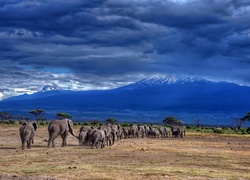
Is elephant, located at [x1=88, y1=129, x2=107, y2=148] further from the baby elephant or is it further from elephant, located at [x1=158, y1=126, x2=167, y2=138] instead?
elephant, located at [x1=158, y1=126, x2=167, y2=138]

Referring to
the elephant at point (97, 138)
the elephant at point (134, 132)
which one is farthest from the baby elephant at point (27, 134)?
the elephant at point (134, 132)

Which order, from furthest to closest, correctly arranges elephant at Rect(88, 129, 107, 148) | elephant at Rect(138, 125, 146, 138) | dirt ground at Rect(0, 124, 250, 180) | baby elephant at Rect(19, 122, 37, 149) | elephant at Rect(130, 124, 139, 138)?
elephant at Rect(138, 125, 146, 138)
elephant at Rect(130, 124, 139, 138)
elephant at Rect(88, 129, 107, 148)
baby elephant at Rect(19, 122, 37, 149)
dirt ground at Rect(0, 124, 250, 180)

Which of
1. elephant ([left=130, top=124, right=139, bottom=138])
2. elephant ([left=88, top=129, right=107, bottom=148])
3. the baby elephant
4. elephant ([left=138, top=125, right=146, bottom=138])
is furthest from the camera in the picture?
elephant ([left=138, top=125, right=146, bottom=138])

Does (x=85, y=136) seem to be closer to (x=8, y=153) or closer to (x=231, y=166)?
(x=8, y=153)

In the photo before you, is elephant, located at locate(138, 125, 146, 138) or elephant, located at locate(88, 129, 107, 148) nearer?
elephant, located at locate(88, 129, 107, 148)

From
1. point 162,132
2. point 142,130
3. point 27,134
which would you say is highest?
point 142,130

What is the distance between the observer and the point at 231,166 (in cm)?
2889

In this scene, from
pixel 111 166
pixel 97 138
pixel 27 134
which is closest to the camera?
pixel 111 166

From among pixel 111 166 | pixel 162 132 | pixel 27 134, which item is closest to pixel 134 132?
pixel 162 132

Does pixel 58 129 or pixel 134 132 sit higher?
pixel 134 132

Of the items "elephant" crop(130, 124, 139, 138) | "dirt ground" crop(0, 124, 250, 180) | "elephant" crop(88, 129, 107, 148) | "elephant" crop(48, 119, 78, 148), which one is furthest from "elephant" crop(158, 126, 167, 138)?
"dirt ground" crop(0, 124, 250, 180)

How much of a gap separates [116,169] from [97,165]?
185 centimetres

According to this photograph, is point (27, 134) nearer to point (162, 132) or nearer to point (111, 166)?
point (111, 166)

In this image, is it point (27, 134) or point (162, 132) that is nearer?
point (27, 134)
